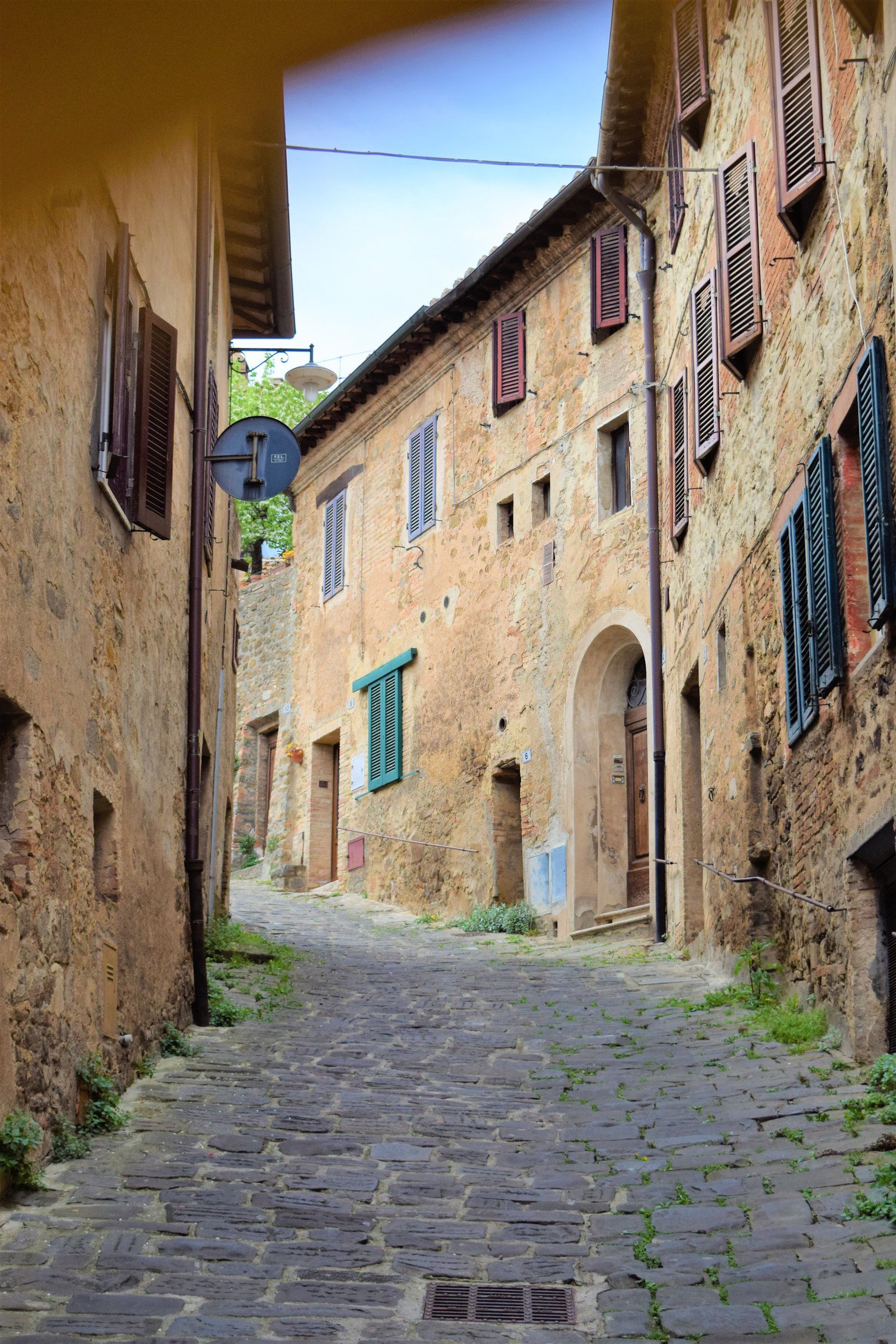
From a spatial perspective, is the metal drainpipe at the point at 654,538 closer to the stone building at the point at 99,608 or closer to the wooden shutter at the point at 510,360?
the wooden shutter at the point at 510,360

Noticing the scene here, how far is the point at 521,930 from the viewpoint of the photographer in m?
16.5

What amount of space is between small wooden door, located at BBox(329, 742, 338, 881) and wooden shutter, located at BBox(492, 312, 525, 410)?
6983 mm

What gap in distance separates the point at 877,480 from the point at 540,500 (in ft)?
38.0

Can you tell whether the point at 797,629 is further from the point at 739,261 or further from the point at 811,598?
the point at 739,261

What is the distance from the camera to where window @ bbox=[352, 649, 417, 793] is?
20453 millimetres

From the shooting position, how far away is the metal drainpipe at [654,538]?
14.4 meters

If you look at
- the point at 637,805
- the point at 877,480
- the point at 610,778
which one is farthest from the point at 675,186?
the point at 877,480

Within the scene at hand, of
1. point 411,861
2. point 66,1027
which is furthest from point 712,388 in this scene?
point 411,861

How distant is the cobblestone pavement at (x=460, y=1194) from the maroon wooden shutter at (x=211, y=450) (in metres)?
4.21

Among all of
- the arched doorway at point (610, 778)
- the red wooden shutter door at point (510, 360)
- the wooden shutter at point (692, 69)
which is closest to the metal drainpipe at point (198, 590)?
the wooden shutter at point (692, 69)

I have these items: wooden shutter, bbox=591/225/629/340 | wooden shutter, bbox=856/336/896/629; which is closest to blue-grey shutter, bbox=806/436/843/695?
wooden shutter, bbox=856/336/896/629

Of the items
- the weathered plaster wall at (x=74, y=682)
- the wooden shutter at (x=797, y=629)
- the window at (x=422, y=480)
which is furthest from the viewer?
the window at (x=422, y=480)

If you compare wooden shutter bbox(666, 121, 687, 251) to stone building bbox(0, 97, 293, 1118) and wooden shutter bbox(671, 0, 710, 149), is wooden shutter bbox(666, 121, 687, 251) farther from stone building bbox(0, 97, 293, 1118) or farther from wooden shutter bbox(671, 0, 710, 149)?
stone building bbox(0, 97, 293, 1118)

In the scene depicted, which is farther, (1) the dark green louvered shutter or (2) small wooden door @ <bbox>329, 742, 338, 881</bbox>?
(2) small wooden door @ <bbox>329, 742, 338, 881</bbox>
